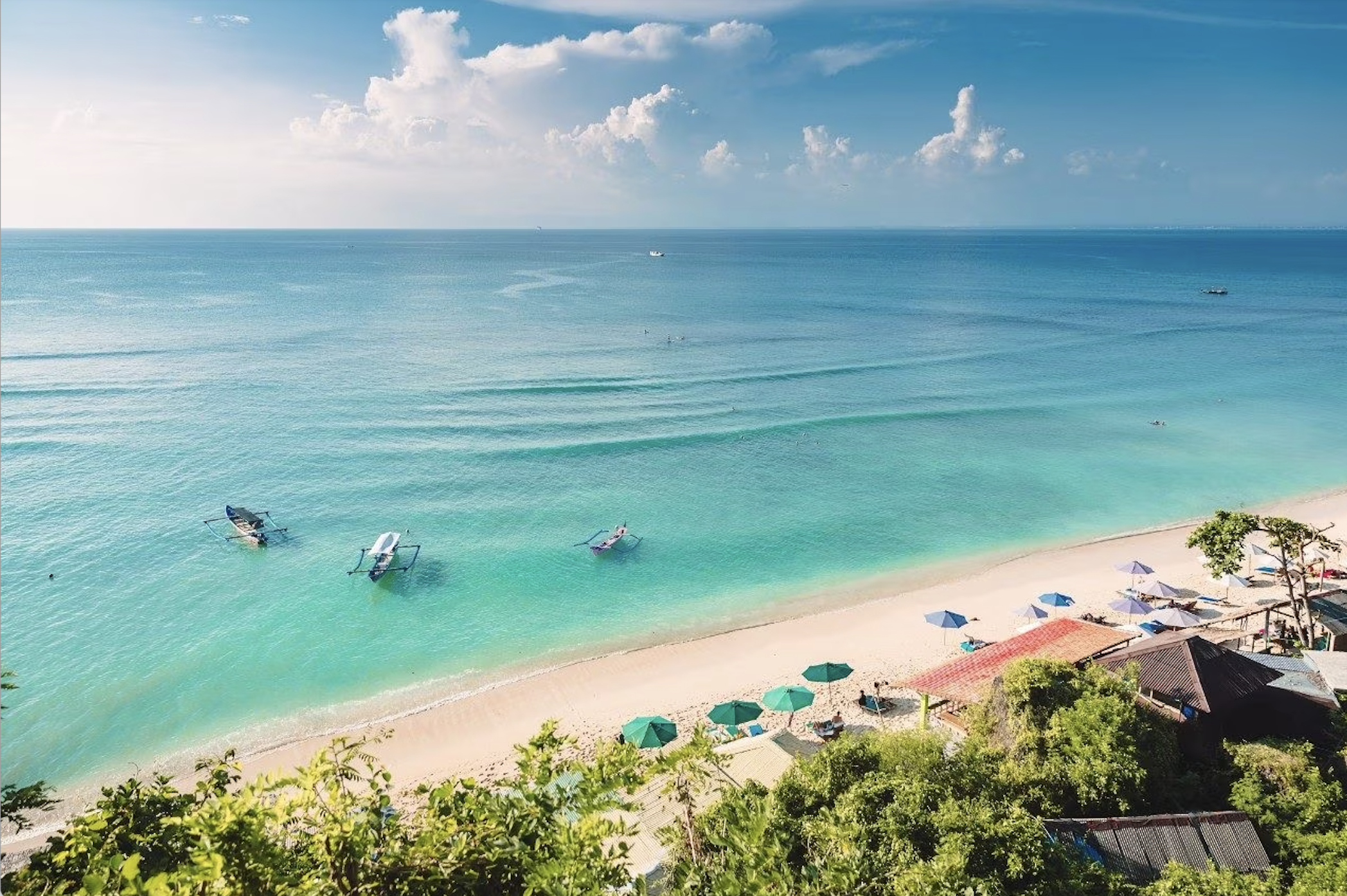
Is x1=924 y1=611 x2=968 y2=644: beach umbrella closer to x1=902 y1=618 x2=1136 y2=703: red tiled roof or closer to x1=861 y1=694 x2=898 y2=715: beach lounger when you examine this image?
x1=902 y1=618 x2=1136 y2=703: red tiled roof

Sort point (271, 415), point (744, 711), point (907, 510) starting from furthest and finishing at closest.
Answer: point (271, 415)
point (907, 510)
point (744, 711)

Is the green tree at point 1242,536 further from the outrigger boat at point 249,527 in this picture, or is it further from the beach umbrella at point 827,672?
the outrigger boat at point 249,527

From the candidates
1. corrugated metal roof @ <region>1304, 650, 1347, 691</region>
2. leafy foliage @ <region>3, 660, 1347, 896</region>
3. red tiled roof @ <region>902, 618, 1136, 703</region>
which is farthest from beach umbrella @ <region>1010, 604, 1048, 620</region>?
leafy foliage @ <region>3, 660, 1347, 896</region>

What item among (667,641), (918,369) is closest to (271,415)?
(667,641)

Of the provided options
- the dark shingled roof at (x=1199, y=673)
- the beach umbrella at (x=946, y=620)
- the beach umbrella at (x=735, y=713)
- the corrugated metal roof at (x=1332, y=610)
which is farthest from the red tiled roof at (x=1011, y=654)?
the corrugated metal roof at (x=1332, y=610)

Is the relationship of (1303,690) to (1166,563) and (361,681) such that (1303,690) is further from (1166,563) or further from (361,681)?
(361,681)

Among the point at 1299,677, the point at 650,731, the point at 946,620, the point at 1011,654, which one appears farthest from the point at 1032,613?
the point at 650,731

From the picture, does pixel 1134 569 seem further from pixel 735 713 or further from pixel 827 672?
pixel 735 713
